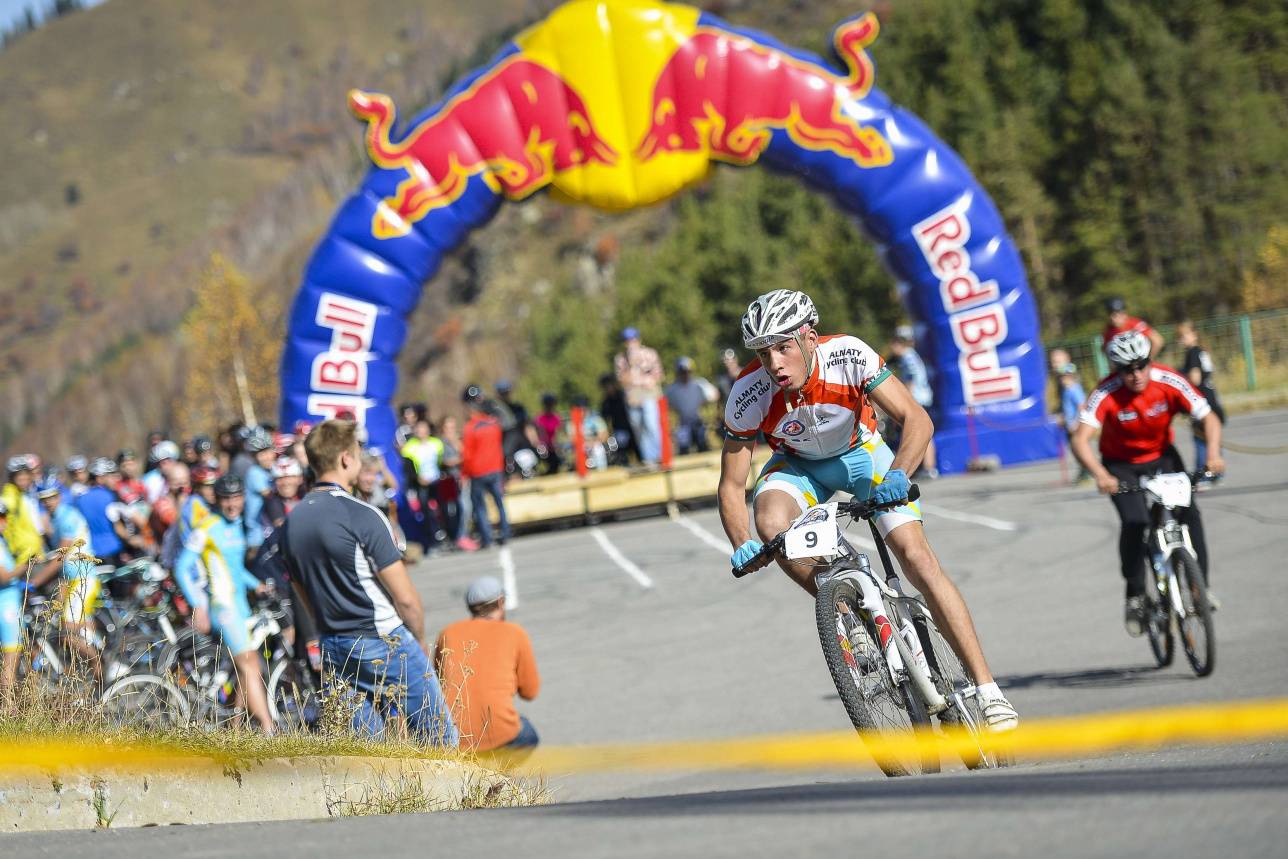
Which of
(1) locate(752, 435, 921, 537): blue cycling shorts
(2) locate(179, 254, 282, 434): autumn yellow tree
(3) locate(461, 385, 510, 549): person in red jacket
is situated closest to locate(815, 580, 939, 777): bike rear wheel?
(1) locate(752, 435, 921, 537): blue cycling shorts

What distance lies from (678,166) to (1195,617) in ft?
44.1

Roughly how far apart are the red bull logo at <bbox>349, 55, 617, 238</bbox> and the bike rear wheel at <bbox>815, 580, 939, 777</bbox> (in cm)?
1581

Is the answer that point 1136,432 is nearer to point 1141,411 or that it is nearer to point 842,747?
point 1141,411

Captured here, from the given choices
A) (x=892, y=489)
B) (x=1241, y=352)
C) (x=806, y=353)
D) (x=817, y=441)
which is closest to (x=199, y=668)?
(x=817, y=441)

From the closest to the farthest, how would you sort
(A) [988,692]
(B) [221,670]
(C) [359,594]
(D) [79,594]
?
1. (A) [988,692]
2. (C) [359,594]
3. (D) [79,594]
4. (B) [221,670]

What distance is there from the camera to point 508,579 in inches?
637

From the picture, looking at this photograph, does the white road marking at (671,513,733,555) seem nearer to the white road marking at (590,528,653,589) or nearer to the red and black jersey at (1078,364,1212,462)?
the white road marking at (590,528,653,589)

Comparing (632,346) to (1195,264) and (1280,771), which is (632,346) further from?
(1195,264)

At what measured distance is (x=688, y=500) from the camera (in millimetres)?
21641

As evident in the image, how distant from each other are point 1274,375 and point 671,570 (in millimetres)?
17202

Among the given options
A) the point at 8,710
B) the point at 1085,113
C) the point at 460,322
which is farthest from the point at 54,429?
the point at 8,710

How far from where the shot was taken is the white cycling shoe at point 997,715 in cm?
572

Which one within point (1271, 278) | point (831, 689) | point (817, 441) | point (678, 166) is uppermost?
point (678, 166)

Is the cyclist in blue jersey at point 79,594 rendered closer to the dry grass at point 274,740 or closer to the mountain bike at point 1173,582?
the dry grass at point 274,740
